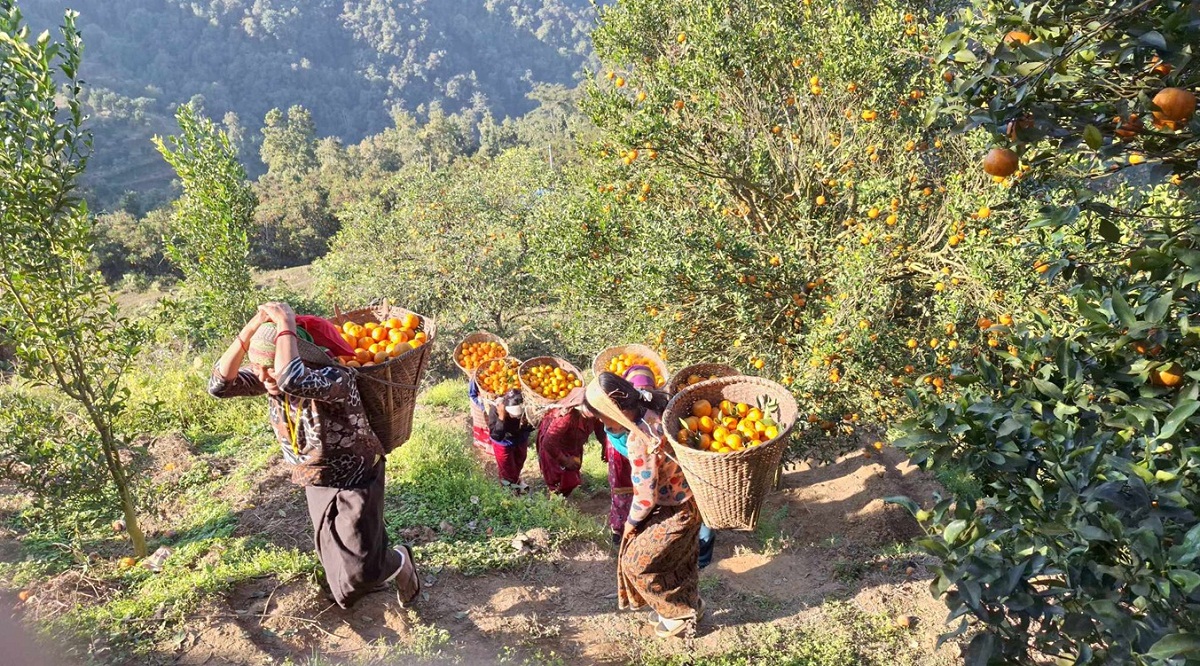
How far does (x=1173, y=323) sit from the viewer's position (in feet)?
7.04

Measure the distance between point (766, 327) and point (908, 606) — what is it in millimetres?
2416

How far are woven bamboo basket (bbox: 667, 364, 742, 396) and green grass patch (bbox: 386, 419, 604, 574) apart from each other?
181cm

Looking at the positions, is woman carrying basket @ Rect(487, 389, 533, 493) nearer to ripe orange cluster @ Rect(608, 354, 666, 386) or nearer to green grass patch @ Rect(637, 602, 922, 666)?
ripe orange cluster @ Rect(608, 354, 666, 386)

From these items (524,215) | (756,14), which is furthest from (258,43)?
(756,14)

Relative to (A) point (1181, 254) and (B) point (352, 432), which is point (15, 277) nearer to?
(B) point (352, 432)

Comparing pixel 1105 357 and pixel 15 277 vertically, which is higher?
pixel 15 277

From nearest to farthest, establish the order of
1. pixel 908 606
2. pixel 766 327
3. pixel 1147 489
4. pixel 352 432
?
pixel 1147 489 < pixel 352 432 < pixel 908 606 < pixel 766 327

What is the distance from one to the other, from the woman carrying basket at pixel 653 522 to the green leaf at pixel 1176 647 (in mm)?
2650

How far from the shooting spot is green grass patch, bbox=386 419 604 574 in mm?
5309

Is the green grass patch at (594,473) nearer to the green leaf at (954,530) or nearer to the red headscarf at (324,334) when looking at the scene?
the red headscarf at (324,334)

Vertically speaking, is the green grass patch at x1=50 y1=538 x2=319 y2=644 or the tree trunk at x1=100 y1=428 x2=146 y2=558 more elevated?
the tree trunk at x1=100 y1=428 x2=146 y2=558

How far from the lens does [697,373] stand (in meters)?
5.12

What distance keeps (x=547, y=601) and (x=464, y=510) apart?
1.37 meters

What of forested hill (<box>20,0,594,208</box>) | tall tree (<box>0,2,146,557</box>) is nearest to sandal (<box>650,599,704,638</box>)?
tall tree (<box>0,2,146,557</box>)
